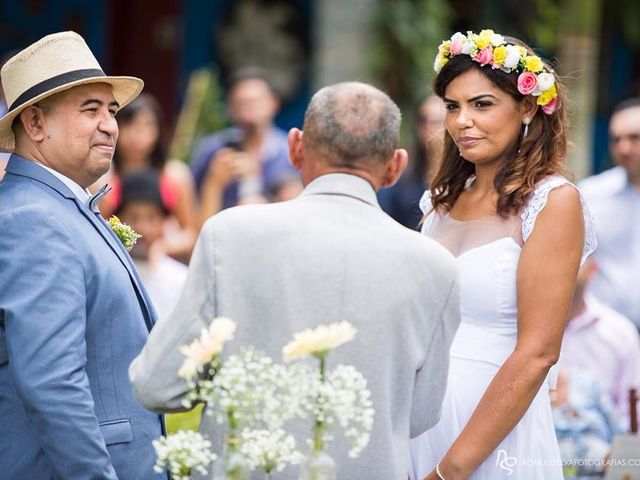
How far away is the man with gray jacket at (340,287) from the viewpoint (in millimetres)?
3266

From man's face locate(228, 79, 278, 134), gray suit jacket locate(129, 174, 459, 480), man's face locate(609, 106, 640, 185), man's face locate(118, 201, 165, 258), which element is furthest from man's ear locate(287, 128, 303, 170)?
man's face locate(228, 79, 278, 134)

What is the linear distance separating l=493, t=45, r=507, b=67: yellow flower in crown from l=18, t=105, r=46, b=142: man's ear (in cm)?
140

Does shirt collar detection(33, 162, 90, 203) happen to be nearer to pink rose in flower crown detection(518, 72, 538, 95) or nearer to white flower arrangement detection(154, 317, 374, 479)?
white flower arrangement detection(154, 317, 374, 479)

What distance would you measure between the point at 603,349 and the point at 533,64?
274 centimetres

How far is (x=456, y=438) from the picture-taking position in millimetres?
3879

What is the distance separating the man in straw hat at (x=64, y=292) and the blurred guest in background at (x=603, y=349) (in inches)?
121

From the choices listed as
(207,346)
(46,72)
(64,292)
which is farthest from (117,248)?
(207,346)

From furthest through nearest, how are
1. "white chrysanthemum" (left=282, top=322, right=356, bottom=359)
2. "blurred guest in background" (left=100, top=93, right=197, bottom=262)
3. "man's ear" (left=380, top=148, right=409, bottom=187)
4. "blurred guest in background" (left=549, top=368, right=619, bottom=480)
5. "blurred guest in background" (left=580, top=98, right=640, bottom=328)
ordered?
"blurred guest in background" (left=100, top=93, right=197, bottom=262) < "blurred guest in background" (left=580, top=98, right=640, bottom=328) < "blurred guest in background" (left=549, top=368, right=619, bottom=480) < "man's ear" (left=380, top=148, right=409, bottom=187) < "white chrysanthemum" (left=282, top=322, right=356, bottom=359)

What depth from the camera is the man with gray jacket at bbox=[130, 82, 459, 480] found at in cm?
327

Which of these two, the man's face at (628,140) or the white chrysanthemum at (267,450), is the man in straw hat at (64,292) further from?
the man's face at (628,140)

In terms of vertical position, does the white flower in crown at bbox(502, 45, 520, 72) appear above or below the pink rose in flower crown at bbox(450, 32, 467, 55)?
below

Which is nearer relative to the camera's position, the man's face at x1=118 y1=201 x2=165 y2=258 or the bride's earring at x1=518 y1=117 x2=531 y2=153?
the bride's earring at x1=518 y1=117 x2=531 y2=153

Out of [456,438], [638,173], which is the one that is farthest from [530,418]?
[638,173]

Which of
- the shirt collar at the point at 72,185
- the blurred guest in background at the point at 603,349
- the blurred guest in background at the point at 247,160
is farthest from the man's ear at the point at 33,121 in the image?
the blurred guest in background at the point at 247,160
